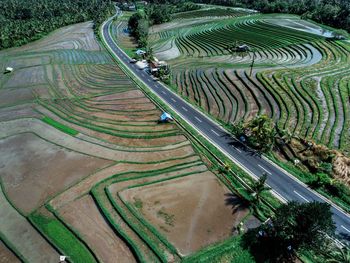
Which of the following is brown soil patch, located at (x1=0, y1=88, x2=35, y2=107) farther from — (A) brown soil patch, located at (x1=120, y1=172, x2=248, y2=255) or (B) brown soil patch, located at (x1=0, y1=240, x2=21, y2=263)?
(A) brown soil patch, located at (x1=120, y1=172, x2=248, y2=255)

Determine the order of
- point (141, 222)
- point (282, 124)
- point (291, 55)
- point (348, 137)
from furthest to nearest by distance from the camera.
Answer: point (291, 55) → point (282, 124) → point (348, 137) → point (141, 222)

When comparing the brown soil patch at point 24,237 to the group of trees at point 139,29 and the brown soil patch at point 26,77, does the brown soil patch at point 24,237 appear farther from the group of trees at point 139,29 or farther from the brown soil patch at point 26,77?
the group of trees at point 139,29

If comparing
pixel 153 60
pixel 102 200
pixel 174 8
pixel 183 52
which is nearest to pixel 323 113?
pixel 102 200

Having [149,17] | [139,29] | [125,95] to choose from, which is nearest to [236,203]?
[125,95]

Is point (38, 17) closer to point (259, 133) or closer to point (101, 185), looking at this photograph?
point (101, 185)

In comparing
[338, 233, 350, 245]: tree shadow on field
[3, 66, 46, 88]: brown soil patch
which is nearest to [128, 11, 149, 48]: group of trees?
[3, 66, 46, 88]: brown soil patch

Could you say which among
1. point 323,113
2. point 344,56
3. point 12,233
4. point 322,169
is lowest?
point 12,233

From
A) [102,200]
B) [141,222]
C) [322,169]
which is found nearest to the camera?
[141,222]

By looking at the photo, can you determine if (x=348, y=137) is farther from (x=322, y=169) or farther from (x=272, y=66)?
(x=272, y=66)
